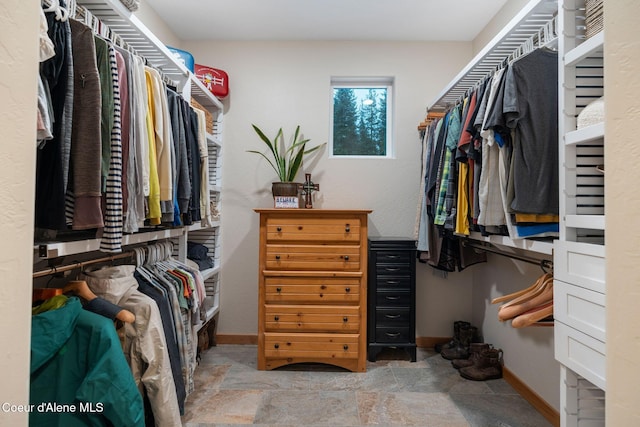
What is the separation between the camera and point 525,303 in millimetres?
1636

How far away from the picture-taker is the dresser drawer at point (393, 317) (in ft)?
9.77

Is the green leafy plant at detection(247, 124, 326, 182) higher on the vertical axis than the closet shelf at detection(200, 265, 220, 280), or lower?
higher

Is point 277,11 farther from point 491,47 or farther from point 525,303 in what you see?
point 525,303

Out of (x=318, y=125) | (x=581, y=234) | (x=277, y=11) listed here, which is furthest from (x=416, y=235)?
(x=277, y=11)

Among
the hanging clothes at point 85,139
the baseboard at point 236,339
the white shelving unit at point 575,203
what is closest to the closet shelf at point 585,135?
the white shelving unit at point 575,203

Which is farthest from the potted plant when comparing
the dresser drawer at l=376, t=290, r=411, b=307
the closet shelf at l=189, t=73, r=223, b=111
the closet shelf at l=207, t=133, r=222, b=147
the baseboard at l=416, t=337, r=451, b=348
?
the baseboard at l=416, t=337, r=451, b=348

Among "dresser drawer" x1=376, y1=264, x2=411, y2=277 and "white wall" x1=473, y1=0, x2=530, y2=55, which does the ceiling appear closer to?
"white wall" x1=473, y1=0, x2=530, y2=55

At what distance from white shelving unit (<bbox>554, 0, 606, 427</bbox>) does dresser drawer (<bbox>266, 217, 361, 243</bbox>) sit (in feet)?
4.80

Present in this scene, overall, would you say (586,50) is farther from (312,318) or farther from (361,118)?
(361,118)

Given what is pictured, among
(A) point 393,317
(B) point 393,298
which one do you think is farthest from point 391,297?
(A) point 393,317

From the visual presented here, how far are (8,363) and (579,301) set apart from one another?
1.60 meters

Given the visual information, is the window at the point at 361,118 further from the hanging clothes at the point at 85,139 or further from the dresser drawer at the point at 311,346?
the hanging clothes at the point at 85,139

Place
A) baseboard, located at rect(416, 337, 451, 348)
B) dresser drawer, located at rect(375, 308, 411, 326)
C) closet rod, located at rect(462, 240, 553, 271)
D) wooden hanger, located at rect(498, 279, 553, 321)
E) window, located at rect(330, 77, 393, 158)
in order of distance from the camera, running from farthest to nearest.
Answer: window, located at rect(330, 77, 393, 158) < baseboard, located at rect(416, 337, 451, 348) < dresser drawer, located at rect(375, 308, 411, 326) < closet rod, located at rect(462, 240, 553, 271) < wooden hanger, located at rect(498, 279, 553, 321)

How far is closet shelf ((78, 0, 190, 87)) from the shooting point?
5.74ft
